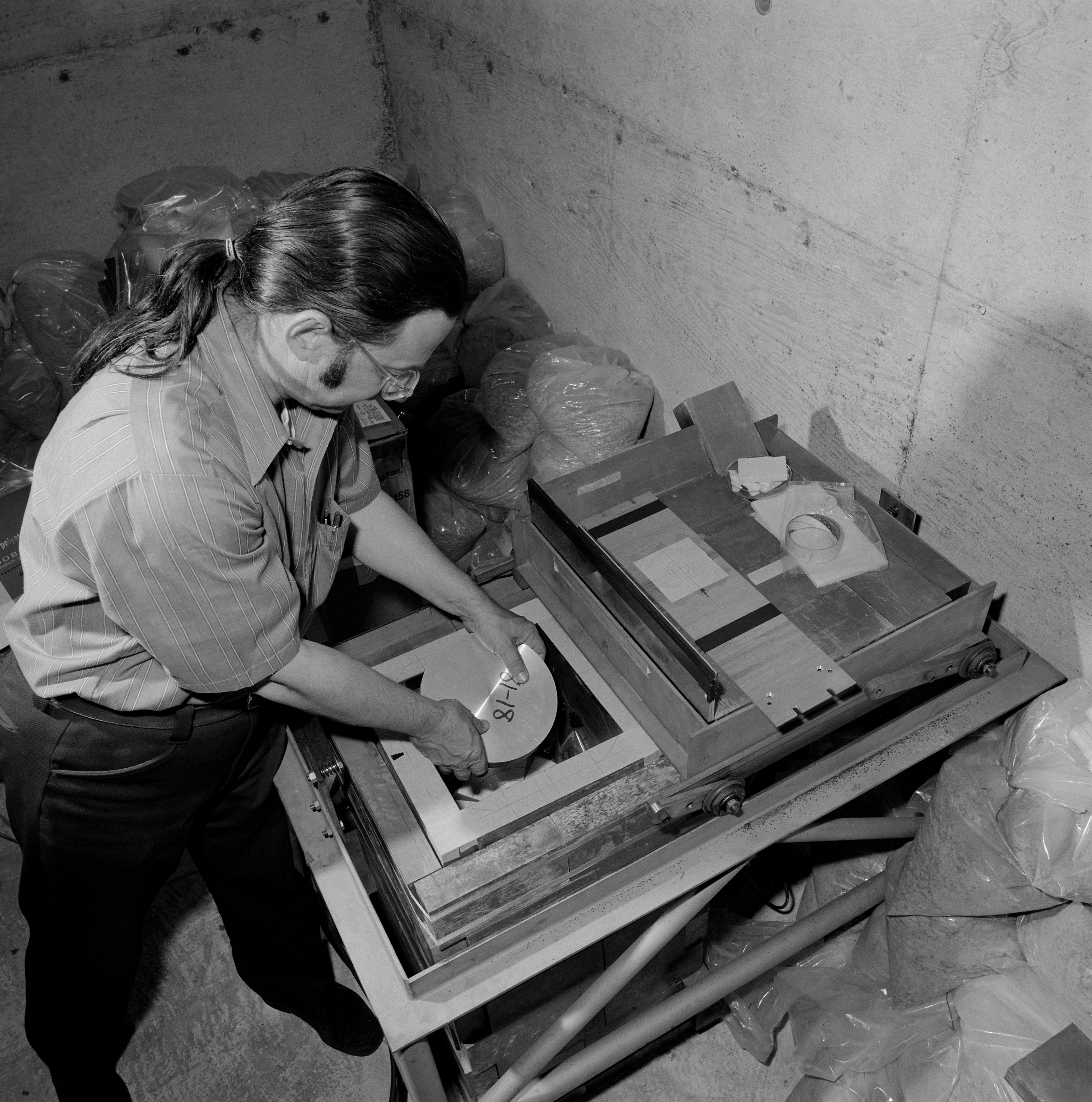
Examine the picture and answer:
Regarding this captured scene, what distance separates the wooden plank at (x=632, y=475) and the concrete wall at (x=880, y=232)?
256 millimetres

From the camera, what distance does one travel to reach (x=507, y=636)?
1.50 meters

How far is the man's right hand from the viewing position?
50.9 inches

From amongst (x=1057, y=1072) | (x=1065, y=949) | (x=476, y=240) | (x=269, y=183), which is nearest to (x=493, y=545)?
(x=476, y=240)

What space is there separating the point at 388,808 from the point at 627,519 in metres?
0.63

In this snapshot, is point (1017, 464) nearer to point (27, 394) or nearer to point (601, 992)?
point (601, 992)

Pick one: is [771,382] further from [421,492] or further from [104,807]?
[104,807]

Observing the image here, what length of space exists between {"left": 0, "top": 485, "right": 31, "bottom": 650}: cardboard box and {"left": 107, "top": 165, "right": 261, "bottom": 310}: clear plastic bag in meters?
0.70

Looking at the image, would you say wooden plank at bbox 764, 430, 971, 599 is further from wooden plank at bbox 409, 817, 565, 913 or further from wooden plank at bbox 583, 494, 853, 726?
wooden plank at bbox 409, 817, 565, 913

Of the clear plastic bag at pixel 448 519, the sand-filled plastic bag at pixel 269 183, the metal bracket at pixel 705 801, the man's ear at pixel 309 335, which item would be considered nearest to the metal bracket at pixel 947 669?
the metal bracket at pixel 705 801

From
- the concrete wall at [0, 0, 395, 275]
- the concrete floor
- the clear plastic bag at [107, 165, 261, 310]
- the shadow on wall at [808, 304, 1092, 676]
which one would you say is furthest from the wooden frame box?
the concrete wall at [0, 0, 395, 275]

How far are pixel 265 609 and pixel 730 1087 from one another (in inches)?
60.9

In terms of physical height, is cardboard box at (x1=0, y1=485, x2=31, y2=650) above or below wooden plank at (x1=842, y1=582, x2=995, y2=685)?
below

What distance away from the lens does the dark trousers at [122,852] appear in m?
1.34

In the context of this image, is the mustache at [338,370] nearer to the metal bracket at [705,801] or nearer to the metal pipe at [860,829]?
the metal bracket at [705,801]
